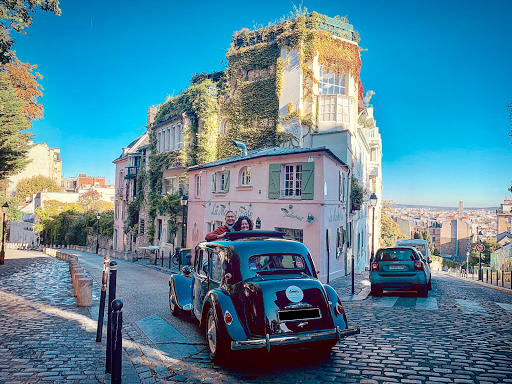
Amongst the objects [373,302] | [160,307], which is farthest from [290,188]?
[160,307]

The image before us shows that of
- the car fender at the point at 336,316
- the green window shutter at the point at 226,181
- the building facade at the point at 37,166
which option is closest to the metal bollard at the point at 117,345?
the car fender at the point at 336,316

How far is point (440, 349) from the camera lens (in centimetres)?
596

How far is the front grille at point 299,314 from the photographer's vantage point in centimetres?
520

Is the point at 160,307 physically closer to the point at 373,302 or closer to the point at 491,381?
the point at 373,302

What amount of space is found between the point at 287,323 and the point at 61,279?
11802 millimetres

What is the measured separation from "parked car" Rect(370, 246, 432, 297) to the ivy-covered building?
10.2 metres

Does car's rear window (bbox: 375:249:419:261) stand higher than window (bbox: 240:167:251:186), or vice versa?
window (bbox: 240:167:251:186)

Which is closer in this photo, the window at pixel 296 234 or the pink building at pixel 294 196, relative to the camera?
the pink building at pixel 294 196

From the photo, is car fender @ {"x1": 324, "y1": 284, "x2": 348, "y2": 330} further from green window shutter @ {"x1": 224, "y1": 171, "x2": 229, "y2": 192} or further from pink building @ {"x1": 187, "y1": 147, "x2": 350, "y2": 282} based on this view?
green window shutter @ {"x1": 224, "y1": 171, "x2": 229, "y2": 192}

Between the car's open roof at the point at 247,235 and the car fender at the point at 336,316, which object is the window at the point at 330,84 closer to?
the car's open roof at the point at 247,235

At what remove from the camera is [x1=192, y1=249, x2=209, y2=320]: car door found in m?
6.99

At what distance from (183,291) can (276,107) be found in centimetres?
2137

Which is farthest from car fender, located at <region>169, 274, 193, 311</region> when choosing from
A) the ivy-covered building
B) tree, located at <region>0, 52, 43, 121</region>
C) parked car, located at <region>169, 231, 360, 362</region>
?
tree, located at <region>0, 52, 43, 121</region>

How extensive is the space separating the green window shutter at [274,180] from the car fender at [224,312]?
A: 12.5m
